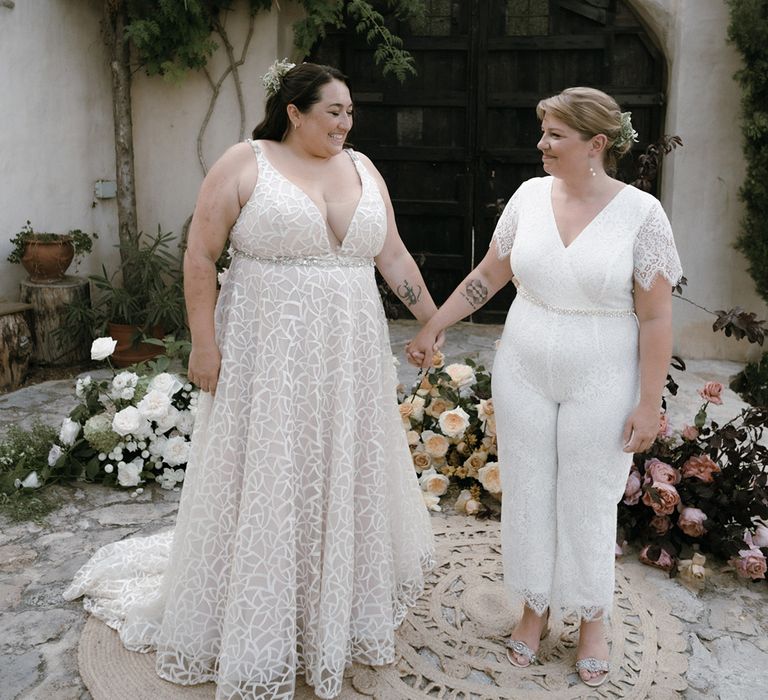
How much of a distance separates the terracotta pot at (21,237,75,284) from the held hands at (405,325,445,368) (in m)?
3.73

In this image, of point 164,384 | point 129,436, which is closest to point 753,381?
point 164,384

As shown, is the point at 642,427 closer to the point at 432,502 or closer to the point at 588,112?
the point at 588,112

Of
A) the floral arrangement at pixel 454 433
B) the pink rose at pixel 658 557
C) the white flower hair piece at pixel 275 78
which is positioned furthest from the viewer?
the floral arrangement at pixel 454 433

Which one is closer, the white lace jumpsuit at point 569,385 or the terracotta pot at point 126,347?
the white lace jumpsuit at point 569,385

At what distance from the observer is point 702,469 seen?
11.3ft

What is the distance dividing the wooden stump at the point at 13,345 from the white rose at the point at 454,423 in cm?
303

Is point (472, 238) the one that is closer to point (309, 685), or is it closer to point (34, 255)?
point (34, 255)

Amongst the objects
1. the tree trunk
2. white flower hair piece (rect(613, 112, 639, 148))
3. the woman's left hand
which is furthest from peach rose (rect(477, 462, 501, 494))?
the tree trunk

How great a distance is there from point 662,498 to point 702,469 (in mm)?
240

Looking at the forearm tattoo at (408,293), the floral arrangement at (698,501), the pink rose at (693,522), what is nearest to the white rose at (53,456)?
the forearm tattoo at (408,293)

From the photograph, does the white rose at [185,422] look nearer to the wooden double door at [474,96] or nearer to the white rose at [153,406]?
the white rose at [153,406]

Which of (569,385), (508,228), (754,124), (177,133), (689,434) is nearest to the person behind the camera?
(569,385)

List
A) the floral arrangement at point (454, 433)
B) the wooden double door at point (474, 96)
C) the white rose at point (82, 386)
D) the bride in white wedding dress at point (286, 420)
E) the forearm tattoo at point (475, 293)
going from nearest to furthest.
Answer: the bride in white wedding dress at point (286, 420) → the forearm tattoo at point (475, 293) → the floral arrangement at point (454, 433) → the white rose at point (82, 386) → the wooden double door at point (474, 96)

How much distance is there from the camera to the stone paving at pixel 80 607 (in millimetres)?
2592
